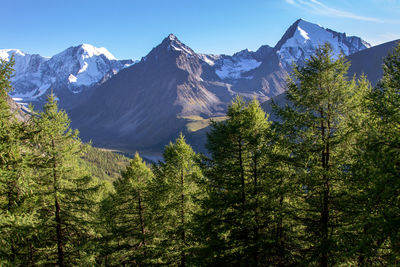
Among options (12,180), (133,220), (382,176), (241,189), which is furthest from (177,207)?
(382,176)

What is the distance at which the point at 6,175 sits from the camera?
29.5ft

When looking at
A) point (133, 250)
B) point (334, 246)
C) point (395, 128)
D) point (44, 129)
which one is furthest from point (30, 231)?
point (395, 128)

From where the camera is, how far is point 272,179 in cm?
1273

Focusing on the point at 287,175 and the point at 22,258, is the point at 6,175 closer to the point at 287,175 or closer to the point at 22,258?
the point at 22,258

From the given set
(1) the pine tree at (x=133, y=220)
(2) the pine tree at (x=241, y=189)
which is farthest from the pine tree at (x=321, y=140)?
(1) the pine tree at (x=133, y=220)

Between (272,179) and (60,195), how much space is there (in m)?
11.2

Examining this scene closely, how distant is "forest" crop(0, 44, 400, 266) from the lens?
862 cm

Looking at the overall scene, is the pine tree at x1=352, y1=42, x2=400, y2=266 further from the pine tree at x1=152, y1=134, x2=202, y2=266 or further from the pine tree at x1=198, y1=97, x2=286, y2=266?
the pine tree at x1=152, y1=134, x2=202, y2=266

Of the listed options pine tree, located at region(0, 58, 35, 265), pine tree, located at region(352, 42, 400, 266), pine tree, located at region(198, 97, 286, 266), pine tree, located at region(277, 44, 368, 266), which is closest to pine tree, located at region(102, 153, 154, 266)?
pine tree, located at region(198, 97, 286, 266)

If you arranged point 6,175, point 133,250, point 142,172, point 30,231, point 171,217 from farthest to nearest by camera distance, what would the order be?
point 142,172
point 133,250
point 171,217
point 30,231
point 6,175

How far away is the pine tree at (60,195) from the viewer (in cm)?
1176

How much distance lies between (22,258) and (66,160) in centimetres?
524

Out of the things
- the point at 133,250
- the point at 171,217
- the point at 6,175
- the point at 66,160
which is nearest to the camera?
the point at 6,175

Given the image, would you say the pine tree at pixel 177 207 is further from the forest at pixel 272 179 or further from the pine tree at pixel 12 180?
the pine tree at pixel 12 180
